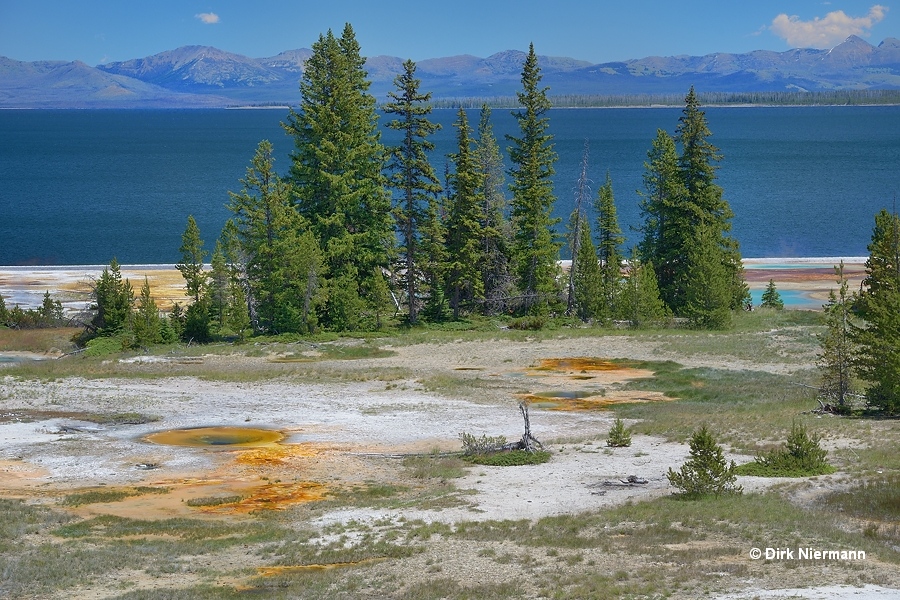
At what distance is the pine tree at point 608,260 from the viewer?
59469 millimetres

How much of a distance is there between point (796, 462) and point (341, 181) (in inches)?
1408

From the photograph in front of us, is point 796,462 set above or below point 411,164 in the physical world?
below

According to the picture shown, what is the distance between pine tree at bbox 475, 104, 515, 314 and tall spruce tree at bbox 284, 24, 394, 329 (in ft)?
18.8

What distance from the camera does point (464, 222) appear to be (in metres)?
58.1

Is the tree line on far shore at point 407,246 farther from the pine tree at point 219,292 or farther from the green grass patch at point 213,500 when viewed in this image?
the green grass patch at point 213,500

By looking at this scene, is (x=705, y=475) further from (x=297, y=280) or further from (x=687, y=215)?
(x=687, y=215)

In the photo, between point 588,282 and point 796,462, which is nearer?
point 796,462

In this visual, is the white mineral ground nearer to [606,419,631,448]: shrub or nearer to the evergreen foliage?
[606,419,631,448]: shrub

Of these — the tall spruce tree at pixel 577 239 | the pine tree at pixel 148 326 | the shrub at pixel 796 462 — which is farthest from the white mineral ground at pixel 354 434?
the tall spruce tree at pixel 577 239

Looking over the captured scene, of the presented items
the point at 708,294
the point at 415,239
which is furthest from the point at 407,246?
the point at 708,294

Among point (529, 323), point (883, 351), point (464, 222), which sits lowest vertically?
point (529, 323)

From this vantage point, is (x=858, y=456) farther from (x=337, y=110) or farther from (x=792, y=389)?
(x=337, y=110)

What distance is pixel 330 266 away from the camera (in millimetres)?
59781

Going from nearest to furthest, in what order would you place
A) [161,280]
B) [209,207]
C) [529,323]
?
[529,323] < [161,280] < [209,207]
